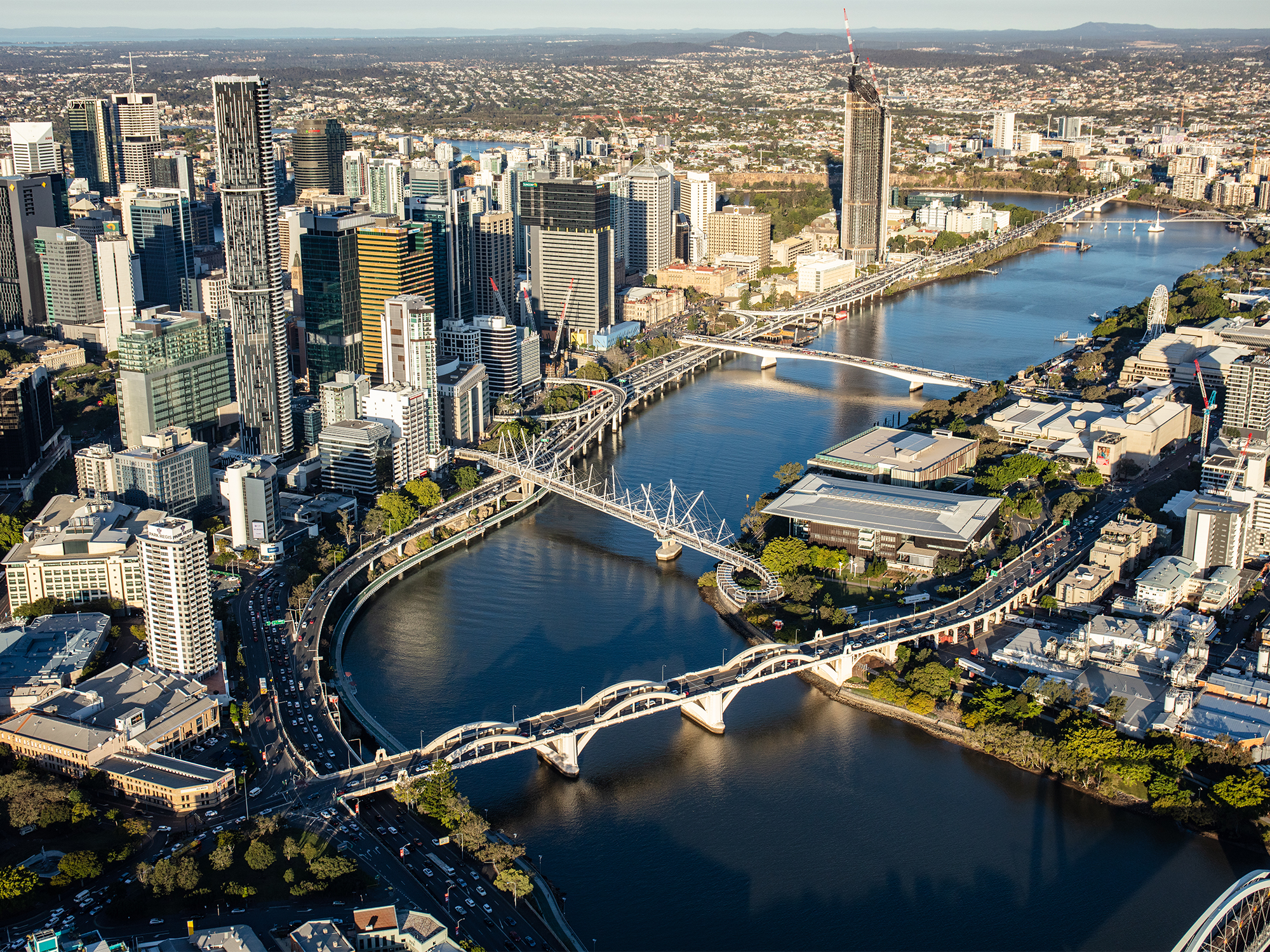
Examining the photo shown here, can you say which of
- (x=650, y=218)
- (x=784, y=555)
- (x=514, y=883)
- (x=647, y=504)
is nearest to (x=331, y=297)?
(x=647, y=504)

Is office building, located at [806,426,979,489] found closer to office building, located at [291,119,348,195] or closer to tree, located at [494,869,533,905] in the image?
tree, located at [494,869,533,905]

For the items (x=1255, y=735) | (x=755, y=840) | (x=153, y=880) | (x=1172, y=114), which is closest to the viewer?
(x=153, y=880)

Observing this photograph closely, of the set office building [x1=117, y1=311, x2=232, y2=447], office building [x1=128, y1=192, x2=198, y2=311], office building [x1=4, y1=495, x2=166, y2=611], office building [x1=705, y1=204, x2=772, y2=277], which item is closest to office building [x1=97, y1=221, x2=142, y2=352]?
office building [x1=128, y1=192, x2=198, y2=311]

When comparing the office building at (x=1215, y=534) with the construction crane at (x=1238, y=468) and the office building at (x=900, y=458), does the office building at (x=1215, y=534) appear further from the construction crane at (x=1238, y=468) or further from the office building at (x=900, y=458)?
the office building at (x=900, y=458)

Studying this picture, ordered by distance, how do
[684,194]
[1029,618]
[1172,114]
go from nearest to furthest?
1. [1029,618]
2. [684,194]
3. [1172,114]

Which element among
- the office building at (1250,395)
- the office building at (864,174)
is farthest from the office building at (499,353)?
the office building at (864,174)

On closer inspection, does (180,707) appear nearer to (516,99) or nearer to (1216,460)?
(1216,460)

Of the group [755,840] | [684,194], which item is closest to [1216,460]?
[755,840]

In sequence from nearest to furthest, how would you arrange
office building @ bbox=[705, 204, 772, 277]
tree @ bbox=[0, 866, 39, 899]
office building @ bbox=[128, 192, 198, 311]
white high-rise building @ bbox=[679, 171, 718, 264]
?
tree @ bbox=[0, 866, 39, 899], office building @ bbox=[128, 192, 198, 311], office building @ bbox=[705, 204, 772, 277], white high-rise building @ bbox=[679, 171, 718, 264]
